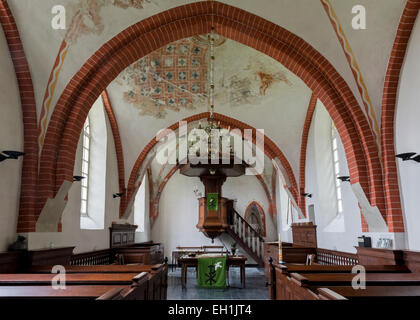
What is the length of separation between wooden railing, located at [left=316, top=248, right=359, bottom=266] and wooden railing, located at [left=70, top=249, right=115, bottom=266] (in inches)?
235

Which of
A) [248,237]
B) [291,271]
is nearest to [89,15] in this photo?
[291,271]

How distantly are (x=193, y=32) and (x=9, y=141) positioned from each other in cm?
403

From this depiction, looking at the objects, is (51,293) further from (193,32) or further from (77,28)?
(193,32)

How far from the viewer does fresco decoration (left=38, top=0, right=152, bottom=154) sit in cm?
584

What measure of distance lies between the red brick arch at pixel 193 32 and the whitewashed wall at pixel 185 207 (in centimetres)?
1060

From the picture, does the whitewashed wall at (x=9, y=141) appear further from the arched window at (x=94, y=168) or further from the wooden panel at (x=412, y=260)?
the wooden panel at (x=412, y=260)

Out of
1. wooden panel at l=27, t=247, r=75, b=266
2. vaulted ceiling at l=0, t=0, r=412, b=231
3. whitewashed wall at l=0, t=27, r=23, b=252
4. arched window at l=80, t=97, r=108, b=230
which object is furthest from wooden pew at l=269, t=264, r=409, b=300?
arched window at l=80, t=97, r=108, b=230

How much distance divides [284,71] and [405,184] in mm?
4554

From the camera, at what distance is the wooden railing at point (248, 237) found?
15047 mm

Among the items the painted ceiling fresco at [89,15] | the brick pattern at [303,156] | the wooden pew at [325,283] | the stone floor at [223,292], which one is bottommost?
the stone floor at [223,292]

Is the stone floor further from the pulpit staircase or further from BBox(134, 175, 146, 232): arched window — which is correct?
BBox(134, 175, 146, 232): arched window

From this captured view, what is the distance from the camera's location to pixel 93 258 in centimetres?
880

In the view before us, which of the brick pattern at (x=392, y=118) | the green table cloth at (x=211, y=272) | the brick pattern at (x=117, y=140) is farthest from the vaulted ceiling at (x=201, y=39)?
the green table cloth at (x=211, y=272)

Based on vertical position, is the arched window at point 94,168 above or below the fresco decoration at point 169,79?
below
